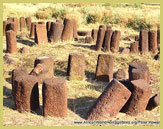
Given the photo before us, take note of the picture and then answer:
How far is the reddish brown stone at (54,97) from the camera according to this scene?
5.53 meters

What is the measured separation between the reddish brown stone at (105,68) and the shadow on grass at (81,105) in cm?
138

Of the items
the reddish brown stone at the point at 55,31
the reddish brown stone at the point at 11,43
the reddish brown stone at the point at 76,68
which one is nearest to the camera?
the reddish brown stone at the point at 76,68

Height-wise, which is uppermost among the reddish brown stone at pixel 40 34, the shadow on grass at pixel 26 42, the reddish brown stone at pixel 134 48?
the reddish brown stone at pixel 40 34

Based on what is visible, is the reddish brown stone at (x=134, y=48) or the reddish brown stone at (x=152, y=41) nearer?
the reddish brown stone at (x=134, y=48)

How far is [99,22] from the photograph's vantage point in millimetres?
18500

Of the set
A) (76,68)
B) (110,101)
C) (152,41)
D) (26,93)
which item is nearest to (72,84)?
(76,68)

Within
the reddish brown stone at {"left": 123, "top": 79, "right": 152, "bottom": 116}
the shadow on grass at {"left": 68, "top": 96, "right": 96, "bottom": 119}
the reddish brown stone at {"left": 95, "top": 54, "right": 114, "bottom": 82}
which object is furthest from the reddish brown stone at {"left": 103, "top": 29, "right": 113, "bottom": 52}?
the reddish brown stone at {"left": 123, "top": 79, "right": 152, "bottom": 116}

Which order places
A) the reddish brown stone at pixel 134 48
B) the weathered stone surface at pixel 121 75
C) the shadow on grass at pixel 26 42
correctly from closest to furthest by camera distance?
the weathered stone surface at pixel 121 75 < the reddish brown stone at pixel 134 48 < the shadow on grass at pixel 26 42

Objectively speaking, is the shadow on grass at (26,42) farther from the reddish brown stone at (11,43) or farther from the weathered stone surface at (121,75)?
the weathered stone surface at (121,75)

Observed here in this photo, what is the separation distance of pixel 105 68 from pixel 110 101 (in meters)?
2.47

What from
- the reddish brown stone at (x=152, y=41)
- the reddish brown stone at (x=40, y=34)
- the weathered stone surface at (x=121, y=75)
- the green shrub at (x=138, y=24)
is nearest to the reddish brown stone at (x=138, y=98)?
the weathered stone surface at (x=121, y=75)

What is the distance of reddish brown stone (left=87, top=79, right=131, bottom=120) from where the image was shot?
5.62m

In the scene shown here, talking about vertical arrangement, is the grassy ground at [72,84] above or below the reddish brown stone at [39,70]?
below

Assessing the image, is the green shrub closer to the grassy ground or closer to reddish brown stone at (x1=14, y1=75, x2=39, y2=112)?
the grassy ground
